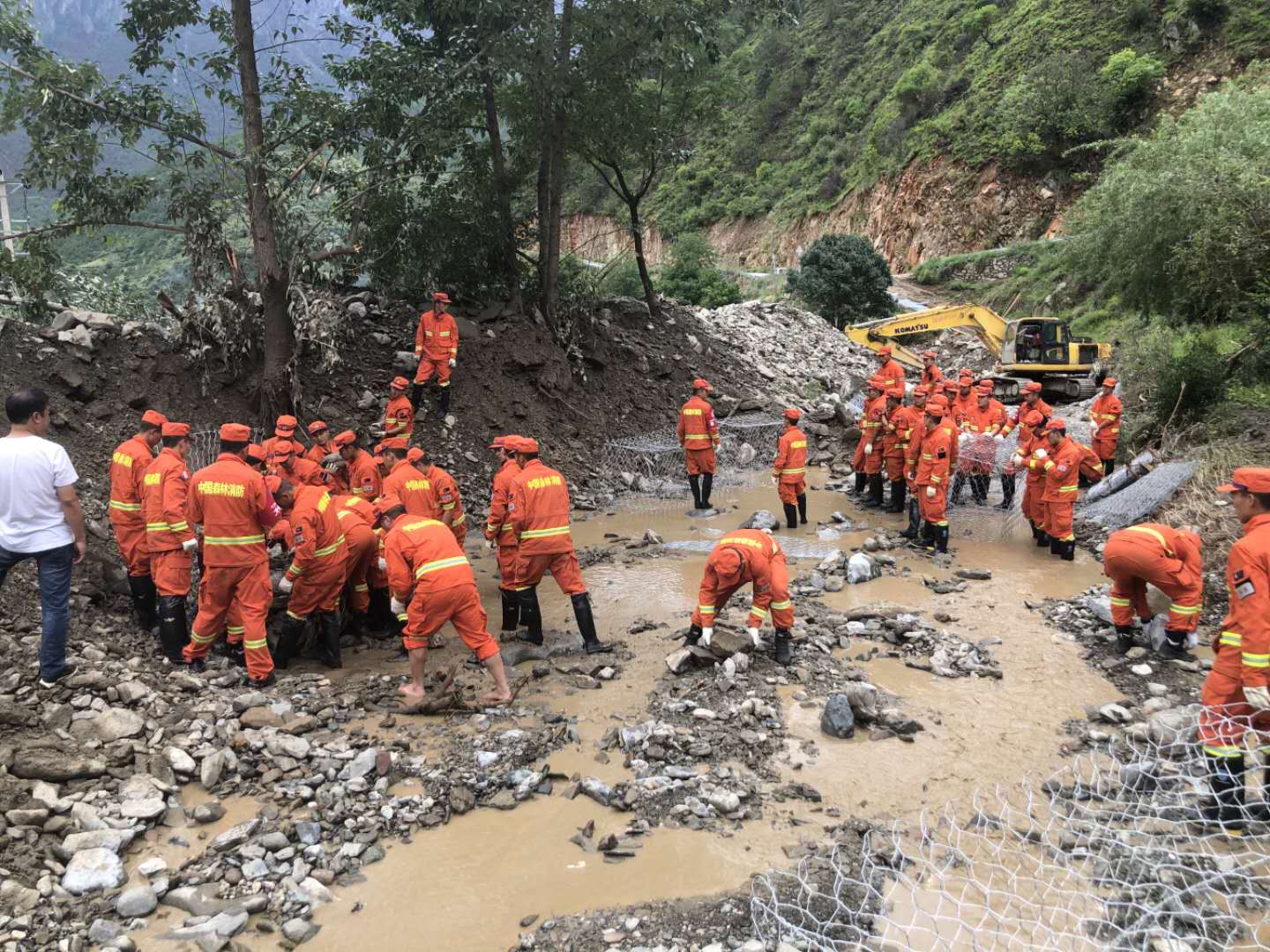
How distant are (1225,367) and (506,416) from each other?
33.6 ft

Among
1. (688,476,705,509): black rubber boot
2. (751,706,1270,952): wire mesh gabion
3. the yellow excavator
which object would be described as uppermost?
the yellow excavator

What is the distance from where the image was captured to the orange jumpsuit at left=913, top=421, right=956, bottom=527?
28.5 ft

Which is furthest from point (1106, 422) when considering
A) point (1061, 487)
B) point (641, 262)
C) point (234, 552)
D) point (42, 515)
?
point (42, 515)

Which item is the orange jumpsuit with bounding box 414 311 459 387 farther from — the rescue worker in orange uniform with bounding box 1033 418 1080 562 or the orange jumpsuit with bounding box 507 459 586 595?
the rescue worker in orange uniform with bounding box 1033 418 1080 562

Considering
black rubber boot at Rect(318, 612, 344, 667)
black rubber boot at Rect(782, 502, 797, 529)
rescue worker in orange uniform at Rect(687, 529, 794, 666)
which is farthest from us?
black rubber boot at Rect(782, 502, 797, 529)

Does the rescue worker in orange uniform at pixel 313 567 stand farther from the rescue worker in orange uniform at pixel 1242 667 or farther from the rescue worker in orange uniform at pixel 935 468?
the rescue worker in orange uniform at pixel 935 468

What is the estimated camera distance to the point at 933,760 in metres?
4.68

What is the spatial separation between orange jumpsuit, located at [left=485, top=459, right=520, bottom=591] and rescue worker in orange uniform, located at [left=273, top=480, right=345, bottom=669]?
3.83ft

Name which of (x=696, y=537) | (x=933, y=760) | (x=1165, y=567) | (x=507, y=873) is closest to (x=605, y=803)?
(x=507, y=873)

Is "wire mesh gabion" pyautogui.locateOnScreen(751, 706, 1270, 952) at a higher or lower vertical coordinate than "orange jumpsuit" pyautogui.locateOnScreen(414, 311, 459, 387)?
lower

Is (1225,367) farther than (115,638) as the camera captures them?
Yes

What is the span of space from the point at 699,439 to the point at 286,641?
5.97 meters

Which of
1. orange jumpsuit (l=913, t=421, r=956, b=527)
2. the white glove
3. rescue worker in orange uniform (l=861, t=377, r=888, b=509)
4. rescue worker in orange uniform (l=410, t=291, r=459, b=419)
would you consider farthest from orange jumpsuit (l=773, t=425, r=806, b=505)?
the white glove

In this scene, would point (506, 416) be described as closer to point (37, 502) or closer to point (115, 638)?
point (115, 638)
